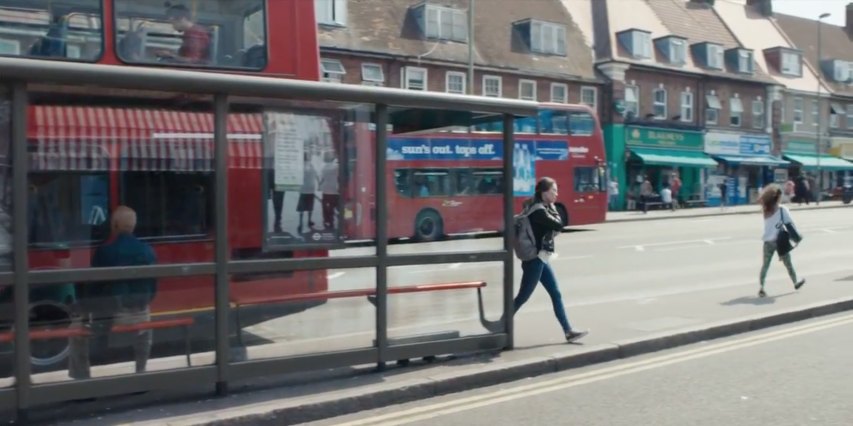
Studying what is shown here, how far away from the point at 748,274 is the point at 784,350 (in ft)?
20.4

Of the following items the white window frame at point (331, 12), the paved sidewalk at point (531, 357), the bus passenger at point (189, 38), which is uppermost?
the white window frame at point (331, 12)

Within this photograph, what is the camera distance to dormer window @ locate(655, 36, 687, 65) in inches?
1608

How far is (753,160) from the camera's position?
1708 inches

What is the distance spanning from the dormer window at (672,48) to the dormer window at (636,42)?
4.81ft

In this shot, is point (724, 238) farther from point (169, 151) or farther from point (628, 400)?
point (169, 151)

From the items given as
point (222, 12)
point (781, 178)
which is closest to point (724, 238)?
point (222, 12)

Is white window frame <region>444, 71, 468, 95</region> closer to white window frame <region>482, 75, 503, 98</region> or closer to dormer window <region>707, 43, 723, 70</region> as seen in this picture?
white window frame <region>482, 75, 503, 98</region>

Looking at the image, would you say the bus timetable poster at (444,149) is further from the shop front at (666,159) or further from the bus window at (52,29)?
the shop front at (666,159)

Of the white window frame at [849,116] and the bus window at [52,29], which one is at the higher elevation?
the white window frame at [849,116]

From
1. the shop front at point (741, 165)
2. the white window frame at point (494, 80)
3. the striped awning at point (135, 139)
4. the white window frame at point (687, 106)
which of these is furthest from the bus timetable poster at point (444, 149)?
the shop front at point (741, 165)

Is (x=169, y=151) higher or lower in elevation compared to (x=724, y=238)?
higher

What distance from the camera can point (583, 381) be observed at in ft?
22.8

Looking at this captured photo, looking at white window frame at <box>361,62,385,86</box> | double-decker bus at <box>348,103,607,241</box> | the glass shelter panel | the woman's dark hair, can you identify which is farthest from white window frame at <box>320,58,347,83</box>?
the glass shelter panel

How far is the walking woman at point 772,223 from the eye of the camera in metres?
11.2
